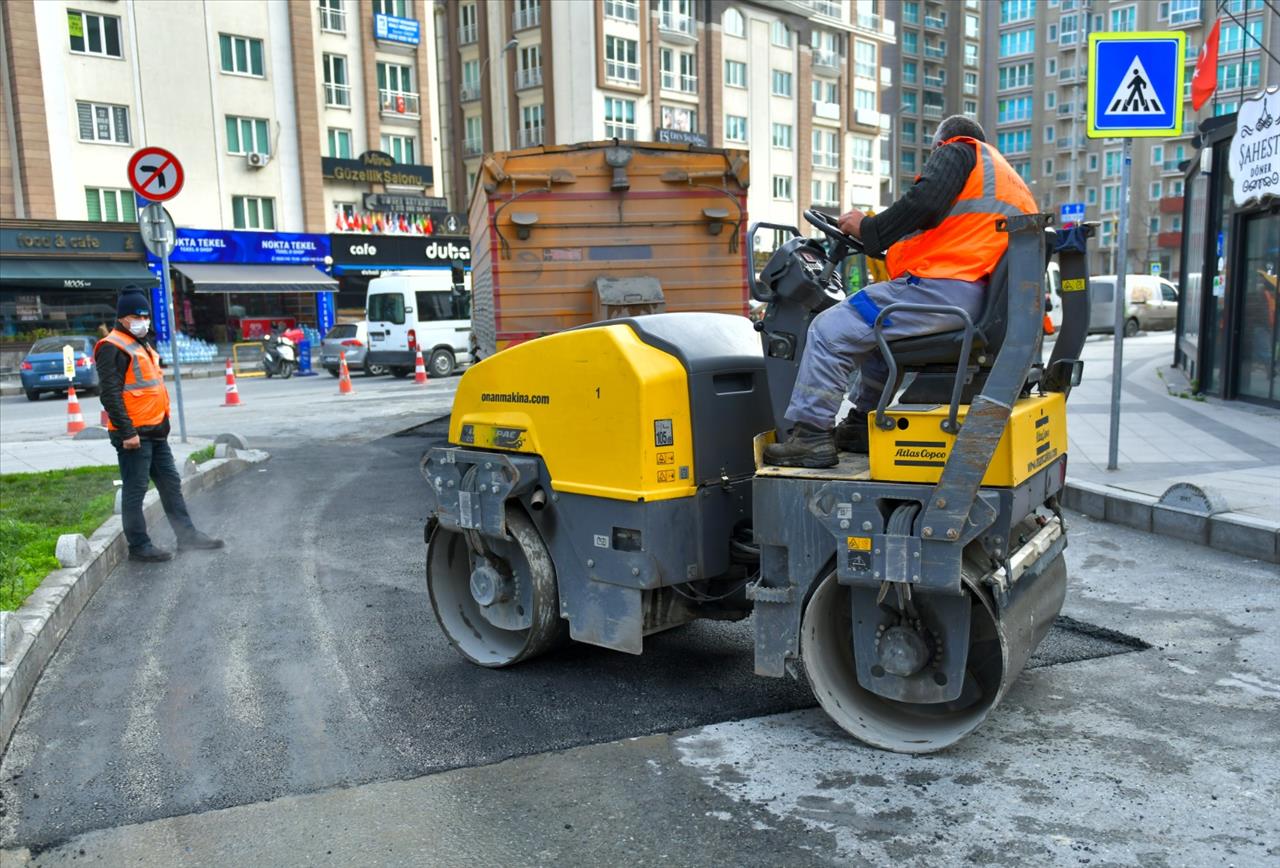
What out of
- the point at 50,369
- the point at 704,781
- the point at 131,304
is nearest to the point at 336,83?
the point at 50,369

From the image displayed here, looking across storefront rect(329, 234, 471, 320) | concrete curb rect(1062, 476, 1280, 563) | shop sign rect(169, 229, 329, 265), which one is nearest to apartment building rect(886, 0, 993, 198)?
storefront rect(329, 234, 471, 320)

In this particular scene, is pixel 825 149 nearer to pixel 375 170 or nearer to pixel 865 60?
pixel 865 60

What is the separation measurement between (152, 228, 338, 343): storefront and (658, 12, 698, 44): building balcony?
21715 mm

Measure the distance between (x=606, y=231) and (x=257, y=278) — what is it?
2839cm

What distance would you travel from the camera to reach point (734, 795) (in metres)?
3.43

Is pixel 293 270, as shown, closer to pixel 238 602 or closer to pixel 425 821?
pixel 238 602

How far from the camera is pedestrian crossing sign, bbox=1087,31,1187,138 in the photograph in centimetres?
771

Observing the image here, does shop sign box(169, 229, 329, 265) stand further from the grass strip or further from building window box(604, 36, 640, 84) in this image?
the grass strip

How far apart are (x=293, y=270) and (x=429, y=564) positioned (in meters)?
34.2

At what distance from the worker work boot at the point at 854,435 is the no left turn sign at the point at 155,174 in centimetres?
876

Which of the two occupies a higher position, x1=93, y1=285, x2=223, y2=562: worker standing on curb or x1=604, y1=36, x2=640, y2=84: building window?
x1=604, y1=36, x2=640, y2=84: building window

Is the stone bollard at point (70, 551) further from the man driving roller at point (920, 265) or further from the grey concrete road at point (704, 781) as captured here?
the man driving roller at point (920, 265)

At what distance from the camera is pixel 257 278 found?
115 feet

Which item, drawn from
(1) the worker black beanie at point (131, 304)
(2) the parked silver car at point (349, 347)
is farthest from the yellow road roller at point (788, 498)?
(2) the parked silver car at point (349, 347)
